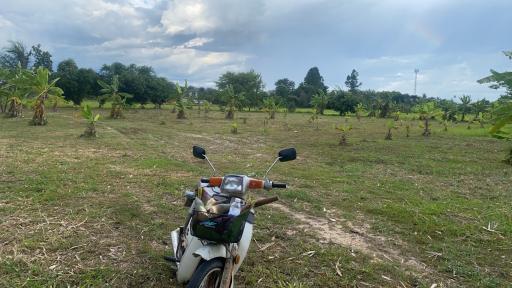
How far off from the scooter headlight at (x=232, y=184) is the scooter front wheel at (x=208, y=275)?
21.3 inches

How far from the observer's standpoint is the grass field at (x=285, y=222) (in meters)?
4.25

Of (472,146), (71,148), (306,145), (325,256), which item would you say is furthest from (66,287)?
(472,146)

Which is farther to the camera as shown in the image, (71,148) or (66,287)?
(71,148)

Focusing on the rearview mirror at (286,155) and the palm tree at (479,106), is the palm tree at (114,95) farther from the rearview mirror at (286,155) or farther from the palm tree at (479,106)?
the palm tree at (479,106)

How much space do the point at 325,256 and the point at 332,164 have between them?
708 centimetres

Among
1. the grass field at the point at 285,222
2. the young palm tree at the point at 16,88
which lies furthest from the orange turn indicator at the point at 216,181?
the young palm tree at the point at 16,88

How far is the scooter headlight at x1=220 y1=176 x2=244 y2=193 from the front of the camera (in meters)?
3.11

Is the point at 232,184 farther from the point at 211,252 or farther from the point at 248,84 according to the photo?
the point at 248,84

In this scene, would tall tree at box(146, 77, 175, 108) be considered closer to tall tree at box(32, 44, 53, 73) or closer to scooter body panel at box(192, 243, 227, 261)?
tall tree at box(32, 44, 53, 73)

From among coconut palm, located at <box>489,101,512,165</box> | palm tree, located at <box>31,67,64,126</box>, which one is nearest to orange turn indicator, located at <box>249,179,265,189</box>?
coconut palm, located at <box>489,101,512,165</box>

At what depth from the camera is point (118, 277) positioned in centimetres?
405

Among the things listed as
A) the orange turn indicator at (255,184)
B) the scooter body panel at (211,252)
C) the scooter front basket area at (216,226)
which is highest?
the orange turn indicator at (255,184)

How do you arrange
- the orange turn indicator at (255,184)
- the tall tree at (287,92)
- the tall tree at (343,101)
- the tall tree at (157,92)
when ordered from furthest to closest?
the tall tree at (287,92), the tall tree at (343,101), the tall tree at (157,92), the orange turn indicator at (255,184)

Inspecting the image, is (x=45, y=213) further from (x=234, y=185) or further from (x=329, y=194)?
(x=329, y=194)
